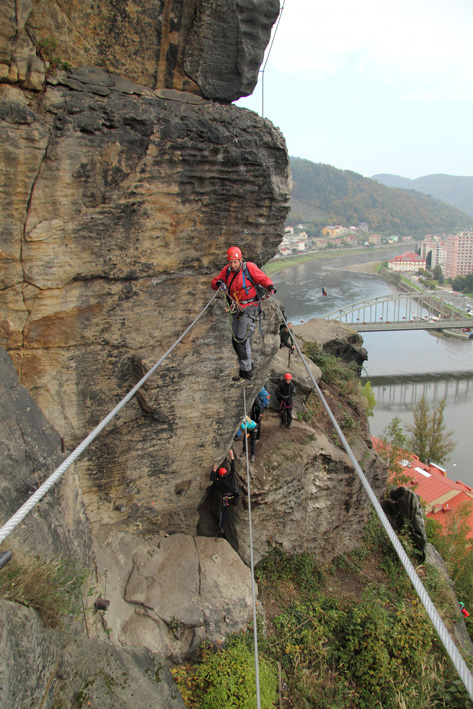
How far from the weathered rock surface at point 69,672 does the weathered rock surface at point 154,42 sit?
4.65 m

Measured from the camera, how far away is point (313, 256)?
257 feet

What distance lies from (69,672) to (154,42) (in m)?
6.19

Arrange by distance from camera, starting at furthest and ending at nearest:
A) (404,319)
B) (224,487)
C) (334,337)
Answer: (404,319) → (334,337) → (224,487)

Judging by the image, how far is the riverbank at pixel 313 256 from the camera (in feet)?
Result: 204

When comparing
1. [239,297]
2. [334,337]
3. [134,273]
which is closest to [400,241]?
[334,337]

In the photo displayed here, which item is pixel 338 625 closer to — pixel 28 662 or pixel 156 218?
pixel 28 662

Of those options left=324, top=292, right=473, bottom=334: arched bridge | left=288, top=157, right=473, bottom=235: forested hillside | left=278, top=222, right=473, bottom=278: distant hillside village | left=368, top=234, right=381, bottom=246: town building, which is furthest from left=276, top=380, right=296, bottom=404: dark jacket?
left=288, top=157, right=473, bottom=235: forested hillside

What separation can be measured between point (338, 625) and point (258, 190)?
6064mm

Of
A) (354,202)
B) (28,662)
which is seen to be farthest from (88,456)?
(354,202)

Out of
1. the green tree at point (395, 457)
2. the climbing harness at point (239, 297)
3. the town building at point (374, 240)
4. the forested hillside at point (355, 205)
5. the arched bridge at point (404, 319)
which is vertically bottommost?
the green tree at point (395, 457)

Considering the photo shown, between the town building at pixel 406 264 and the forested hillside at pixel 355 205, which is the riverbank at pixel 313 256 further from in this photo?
the forested hillside at pixel 355 205

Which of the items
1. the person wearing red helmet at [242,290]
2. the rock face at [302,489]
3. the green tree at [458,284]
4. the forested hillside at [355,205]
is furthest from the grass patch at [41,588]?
the forested hillside at [355,205]

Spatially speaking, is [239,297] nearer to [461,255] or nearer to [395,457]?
[395,457]

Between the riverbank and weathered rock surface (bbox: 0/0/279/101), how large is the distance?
45.6m
